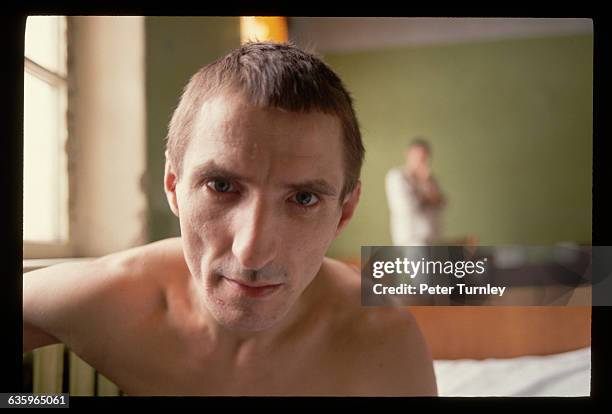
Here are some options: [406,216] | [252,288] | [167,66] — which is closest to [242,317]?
[252,288]

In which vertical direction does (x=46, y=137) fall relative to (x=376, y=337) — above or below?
above

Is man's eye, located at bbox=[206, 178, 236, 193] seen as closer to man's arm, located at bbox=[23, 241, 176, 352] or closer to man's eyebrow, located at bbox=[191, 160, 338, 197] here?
man's eyebrow, located at bbox=[191, 160, 338, 197]

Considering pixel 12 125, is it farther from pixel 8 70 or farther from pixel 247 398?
pixel 247 398

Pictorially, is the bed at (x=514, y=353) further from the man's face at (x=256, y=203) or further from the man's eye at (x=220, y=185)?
the man's eye at (x=220, y=185)

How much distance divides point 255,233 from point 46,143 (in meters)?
0.36

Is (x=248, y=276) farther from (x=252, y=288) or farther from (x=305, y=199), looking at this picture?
(x=305, y=199)

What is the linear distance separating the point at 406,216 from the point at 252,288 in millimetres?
258

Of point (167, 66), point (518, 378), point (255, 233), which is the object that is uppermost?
point (167, 66)

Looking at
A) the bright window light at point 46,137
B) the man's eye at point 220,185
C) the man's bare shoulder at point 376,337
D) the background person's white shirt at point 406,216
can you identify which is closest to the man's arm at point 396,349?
the man's bare shoulder at point 376,337

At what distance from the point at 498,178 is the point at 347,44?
0.31 m

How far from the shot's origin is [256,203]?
0.87 m

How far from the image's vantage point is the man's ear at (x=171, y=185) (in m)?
0.92

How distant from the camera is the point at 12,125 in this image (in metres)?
0.97

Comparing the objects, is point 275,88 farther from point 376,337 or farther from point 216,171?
point 376,337
